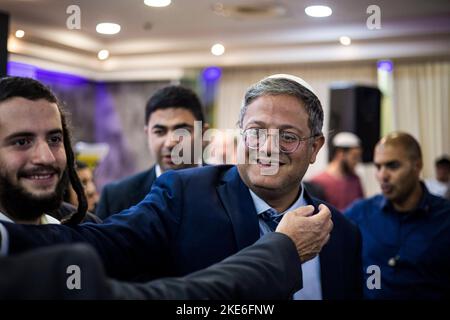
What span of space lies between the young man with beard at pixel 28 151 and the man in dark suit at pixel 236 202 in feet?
0.53

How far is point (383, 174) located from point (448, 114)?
484 centimetres

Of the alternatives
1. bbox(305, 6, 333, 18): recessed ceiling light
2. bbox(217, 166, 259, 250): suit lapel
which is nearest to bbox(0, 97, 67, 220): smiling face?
bbox(217, 166, 259, 250): suit lapel

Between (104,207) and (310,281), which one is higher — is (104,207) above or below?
above

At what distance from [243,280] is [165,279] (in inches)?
5.3

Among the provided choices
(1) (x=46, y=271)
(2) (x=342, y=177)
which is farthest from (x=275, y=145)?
(2) (x=342, y=177)

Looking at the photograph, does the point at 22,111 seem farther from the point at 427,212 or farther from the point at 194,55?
the point at 194,55

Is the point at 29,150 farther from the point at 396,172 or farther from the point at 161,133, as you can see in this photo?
the point at 396,172

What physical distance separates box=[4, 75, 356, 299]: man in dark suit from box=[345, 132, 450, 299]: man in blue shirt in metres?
1.36

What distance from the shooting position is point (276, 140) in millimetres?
1572

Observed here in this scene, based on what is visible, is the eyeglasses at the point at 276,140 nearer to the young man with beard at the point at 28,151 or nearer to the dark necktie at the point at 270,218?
the dark necktie at the point at 270,218

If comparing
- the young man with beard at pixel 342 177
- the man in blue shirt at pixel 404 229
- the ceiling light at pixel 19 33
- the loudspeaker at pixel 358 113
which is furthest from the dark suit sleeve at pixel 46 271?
the loudspeaker at pixel 358 113

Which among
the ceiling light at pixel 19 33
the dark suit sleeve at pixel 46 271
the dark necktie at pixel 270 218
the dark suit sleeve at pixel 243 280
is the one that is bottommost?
the dark suit sleeve at pixel 243 280

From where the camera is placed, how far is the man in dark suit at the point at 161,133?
2520 mm

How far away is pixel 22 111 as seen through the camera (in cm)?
136
